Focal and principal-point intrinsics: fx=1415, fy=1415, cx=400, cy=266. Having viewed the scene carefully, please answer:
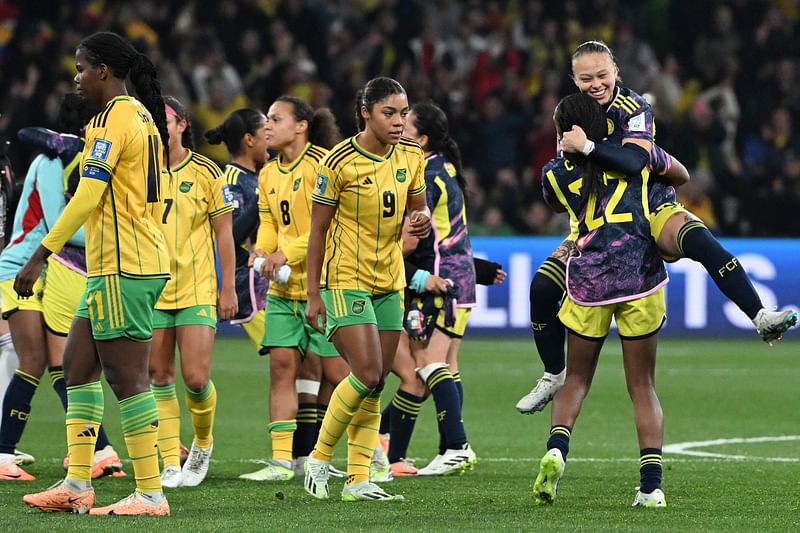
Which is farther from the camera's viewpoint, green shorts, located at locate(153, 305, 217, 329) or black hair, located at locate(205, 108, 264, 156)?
black hair, located at locate(205, 108, 264, 156)

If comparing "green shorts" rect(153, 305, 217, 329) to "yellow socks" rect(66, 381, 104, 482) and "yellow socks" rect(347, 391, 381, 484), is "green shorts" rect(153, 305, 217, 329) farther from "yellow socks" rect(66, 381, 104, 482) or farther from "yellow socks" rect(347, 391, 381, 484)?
"yellow socks" rect(66, 381, 104, 482)

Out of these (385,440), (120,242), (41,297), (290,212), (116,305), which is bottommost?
(385,440)

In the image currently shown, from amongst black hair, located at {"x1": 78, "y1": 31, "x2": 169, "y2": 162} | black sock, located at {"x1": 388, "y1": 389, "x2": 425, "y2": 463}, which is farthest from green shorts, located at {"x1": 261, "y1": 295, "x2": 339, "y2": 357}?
black hair, located at {"x1": 78, "y1": 31, "x2": 169, "y2": 162}

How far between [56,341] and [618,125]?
3.63 m

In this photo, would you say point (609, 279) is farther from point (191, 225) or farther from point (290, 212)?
point (191, 225)

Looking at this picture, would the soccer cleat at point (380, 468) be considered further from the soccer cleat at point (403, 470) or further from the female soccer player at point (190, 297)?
the female soccer player at point (190, 297)

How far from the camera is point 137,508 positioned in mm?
6363

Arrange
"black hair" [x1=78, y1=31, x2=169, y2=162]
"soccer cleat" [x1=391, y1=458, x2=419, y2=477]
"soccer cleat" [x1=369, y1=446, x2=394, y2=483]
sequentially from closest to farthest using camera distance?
"black hair" [x1=78, y1=31, x2=169, y2=162]
"soccer cleat" [x1=369, y1=446, x2=394, y2=483]
"soccer cleat" [x1=391, y1=458, x2=419, y2=477]

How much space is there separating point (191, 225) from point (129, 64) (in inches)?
70.7

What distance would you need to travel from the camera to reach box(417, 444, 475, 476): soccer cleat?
331 inches

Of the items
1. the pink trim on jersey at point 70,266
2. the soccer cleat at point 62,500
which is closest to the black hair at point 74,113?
the pink trim on jersey at point 70,266

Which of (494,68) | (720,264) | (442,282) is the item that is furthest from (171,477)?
(494,68)

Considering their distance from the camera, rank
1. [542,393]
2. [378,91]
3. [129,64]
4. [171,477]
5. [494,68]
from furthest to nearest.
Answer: [494,68]
[171,477]
[378,91]
[542,393]
[129,64]

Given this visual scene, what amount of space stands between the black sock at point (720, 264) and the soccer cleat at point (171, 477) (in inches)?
122
